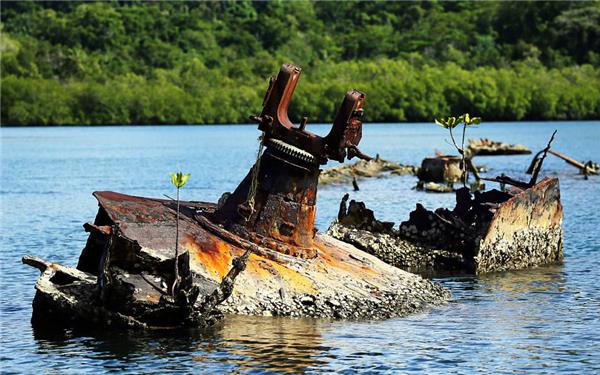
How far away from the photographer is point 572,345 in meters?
19.1

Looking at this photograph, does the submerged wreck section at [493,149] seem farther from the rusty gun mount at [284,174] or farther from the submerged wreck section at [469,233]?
the rusty gun mount at [284,174]

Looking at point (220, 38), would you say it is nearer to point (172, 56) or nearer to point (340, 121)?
point (172, 56)

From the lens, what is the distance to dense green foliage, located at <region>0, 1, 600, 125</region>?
473 ft

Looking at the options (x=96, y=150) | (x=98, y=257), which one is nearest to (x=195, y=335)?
(x=98, y=257)

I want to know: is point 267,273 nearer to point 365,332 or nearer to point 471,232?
point 365,332

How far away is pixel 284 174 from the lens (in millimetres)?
20172

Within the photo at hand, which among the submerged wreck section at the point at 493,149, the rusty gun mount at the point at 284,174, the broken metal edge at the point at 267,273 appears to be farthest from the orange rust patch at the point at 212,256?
the submerged wreck section at the point at 493,149

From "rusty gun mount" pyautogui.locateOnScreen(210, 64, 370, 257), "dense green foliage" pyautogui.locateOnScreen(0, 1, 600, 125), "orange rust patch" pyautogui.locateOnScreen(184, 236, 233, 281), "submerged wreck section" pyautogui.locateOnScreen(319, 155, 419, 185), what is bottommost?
"submerged wreck section" pyautogui.locateOnScreen(319, 155, 419, 185)

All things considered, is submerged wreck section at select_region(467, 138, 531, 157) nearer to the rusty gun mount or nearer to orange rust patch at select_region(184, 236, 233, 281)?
the rusty gun mount

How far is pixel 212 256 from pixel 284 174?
6.10 feet

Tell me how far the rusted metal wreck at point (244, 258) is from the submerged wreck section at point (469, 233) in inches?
183

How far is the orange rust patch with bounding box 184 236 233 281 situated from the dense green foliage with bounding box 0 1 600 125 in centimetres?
12036

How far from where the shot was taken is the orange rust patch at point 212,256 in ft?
62.7

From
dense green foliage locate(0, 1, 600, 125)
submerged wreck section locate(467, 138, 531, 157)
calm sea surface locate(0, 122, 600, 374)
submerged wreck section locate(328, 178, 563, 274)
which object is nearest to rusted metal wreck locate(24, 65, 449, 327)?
calm sea surface locate(0, 122, 600, 374)
